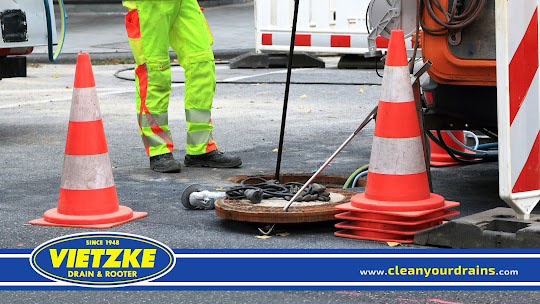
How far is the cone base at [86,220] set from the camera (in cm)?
551

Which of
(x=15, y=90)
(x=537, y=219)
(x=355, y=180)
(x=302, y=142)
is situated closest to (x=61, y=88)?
(x=15, y=90)

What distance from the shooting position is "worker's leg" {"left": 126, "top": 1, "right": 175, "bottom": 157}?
7.27 m

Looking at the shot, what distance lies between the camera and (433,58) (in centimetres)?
563

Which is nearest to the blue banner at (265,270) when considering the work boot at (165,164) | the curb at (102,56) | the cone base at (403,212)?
the cone base at (403,212)

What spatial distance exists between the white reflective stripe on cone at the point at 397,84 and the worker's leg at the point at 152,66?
7.79ft

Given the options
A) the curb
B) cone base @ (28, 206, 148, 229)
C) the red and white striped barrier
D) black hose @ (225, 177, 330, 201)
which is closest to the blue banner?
the red and white striped barrier

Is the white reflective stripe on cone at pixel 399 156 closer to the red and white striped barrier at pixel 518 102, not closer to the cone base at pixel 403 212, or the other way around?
the cone base at pixel 403 212

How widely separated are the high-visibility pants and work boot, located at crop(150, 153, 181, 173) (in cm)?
4

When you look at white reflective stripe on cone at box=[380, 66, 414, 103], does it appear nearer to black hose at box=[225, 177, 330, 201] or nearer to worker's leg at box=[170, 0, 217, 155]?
black hose at box=[225, 177, 330, 201]

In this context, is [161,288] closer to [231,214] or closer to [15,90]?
[231,214]

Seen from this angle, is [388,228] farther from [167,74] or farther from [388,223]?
[167,74]

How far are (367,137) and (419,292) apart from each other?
182 inches

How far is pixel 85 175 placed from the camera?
559cm

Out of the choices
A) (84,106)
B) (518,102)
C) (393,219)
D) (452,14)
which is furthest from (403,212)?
(84,106)
